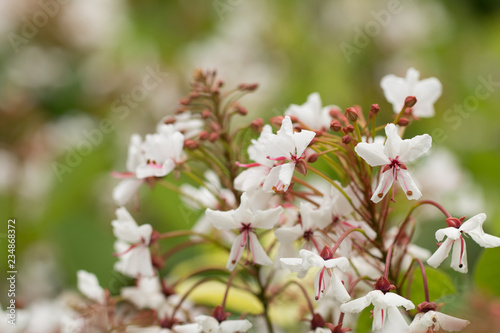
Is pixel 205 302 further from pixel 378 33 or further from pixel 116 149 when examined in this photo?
pixel 378 33

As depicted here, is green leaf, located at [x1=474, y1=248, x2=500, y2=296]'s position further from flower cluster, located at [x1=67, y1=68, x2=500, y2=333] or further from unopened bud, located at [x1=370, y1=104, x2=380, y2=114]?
unopened bud, located at [x1=370, y1=104, x2=380, y2=114]

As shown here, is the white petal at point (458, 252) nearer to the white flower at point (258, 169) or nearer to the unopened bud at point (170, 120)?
the white flower at point (258, 169)

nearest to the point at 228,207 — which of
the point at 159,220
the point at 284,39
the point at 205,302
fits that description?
the point at 205,302

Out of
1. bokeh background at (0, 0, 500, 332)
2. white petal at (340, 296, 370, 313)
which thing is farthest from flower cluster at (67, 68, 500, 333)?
bokeh background at (0, 0, 500, 332)

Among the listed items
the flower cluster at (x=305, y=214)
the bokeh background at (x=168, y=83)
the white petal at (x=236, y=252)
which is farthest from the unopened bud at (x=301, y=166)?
the bokeh background at (x=168, y=83)

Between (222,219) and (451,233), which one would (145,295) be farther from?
(451,233)

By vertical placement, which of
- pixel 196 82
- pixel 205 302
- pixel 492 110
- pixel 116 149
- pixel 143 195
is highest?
pixel 492 110
